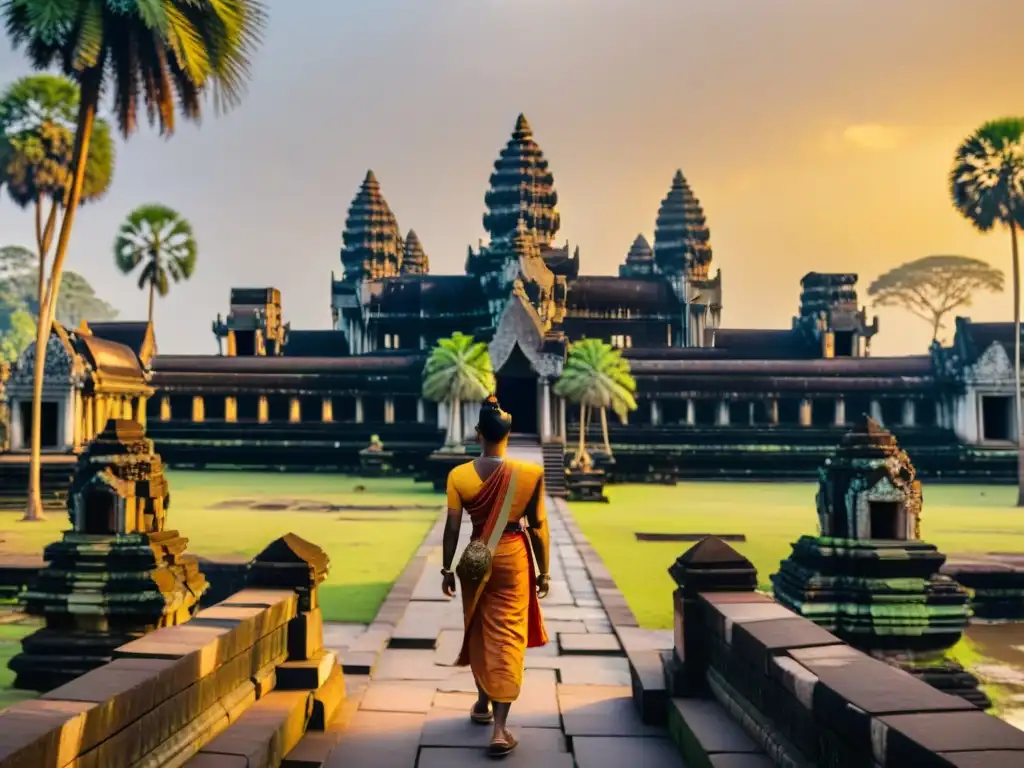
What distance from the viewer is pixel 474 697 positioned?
7.04 meters

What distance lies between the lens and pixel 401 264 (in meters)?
70.5

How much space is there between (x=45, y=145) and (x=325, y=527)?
12079 mm

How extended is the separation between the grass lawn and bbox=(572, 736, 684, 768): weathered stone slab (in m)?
4.50

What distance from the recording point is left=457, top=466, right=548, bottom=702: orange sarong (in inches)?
218

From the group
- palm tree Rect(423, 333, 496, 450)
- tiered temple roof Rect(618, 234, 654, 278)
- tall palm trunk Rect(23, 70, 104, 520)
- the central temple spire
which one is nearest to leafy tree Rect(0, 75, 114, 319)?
tall palm trunk Rect(23, 70, 104, 520)

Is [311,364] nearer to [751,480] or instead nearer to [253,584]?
[751,480]

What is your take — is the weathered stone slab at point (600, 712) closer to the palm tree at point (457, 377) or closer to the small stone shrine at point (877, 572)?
the small stone shrine at point (877, 572)

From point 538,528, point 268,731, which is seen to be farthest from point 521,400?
point 268,731

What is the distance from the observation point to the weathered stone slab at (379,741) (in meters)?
5.60

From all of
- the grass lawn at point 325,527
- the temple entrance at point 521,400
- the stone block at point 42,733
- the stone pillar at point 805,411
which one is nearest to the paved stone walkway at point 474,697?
the grass lawn at point 325,527

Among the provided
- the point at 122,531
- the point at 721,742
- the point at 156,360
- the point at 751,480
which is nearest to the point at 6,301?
the point at 156,360

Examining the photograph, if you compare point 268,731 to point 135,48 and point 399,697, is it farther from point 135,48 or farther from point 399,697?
point 135,48

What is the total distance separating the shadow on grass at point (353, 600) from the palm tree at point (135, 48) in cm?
1009

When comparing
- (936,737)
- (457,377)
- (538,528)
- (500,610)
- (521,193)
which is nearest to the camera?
(936,737)
